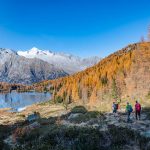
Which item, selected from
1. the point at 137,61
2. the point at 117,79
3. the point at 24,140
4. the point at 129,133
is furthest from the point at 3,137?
the point at 117,79

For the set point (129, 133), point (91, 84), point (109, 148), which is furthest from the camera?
point (91, 84)

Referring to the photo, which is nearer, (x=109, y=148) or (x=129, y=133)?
(x=109, y=148)

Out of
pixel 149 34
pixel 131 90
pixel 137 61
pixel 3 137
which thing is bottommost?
pixel 3 137

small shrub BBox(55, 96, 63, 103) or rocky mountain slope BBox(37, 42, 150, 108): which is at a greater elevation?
rocky mountain slope BBox(37, 42, 150, 108)

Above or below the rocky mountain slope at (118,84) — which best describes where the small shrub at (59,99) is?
below

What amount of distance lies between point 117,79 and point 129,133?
78.1m

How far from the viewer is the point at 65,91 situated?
5527 inches

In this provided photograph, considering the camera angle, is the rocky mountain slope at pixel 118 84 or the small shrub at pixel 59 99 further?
the small shrub at pixel 59 99

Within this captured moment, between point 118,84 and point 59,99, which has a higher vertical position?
point 118,84

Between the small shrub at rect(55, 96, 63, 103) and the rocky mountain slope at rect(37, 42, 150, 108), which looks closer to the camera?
the rocky mountain slope at rect(37, 42, 150, 108)

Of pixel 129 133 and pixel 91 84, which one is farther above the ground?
pixel 91 84

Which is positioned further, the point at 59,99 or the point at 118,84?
the point at 59,99

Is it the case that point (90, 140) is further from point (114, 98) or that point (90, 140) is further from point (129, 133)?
point (114, 98)

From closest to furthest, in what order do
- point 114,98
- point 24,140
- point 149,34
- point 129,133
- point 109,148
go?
point 109,148
point 129,133
point 24,140
point 114,98
point 149,34
